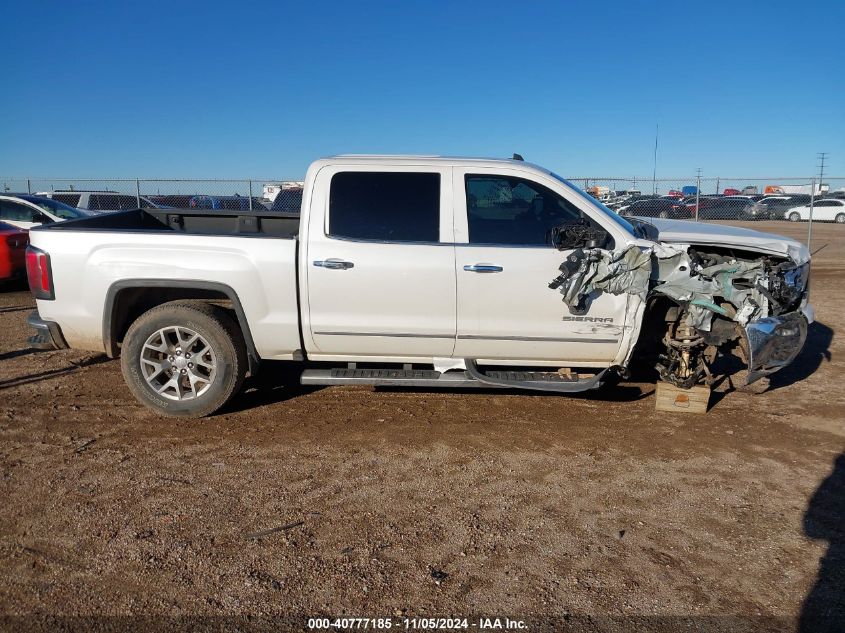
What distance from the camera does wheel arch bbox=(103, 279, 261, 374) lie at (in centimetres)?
482

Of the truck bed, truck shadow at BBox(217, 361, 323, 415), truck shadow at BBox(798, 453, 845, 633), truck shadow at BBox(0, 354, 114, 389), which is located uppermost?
the truck bed

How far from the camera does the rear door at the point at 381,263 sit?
4754mm

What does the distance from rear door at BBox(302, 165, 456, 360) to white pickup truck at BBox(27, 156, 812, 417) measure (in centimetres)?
1

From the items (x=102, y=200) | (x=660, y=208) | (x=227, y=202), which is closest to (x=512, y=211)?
(x=227, y=202)

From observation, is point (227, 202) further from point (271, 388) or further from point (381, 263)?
point (381, 263)

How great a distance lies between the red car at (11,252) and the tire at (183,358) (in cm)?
657

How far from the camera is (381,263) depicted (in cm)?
475

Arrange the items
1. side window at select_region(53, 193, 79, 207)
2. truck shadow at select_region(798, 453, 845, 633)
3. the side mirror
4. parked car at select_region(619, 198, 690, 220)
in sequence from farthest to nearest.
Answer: parked car at select_region(619, 198, 690, 220)
side window at select_region(53, 193, 79, 207)
the side mirror
truck shadow at select_region(798, 453, 845, 633)

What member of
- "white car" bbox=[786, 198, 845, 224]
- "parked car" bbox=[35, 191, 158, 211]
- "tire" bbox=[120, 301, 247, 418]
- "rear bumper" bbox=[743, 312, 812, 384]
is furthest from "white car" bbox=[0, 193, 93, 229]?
"white car" bbox=[786, 198, 845, 224]

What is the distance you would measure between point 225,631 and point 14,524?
164 cm

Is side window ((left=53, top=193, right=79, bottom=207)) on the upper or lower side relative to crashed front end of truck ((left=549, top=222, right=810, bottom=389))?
upper

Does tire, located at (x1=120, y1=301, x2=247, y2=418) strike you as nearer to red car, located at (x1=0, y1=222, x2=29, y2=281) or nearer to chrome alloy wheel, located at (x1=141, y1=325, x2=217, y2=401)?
chrome alloy wheel, located at (x1=141, y1=325, x2=217, y2=401)

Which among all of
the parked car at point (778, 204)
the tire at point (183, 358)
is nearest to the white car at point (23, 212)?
the tire at point (183, 358)

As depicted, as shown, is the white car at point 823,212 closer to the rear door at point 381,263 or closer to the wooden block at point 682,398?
the wooden block at point 682,398
